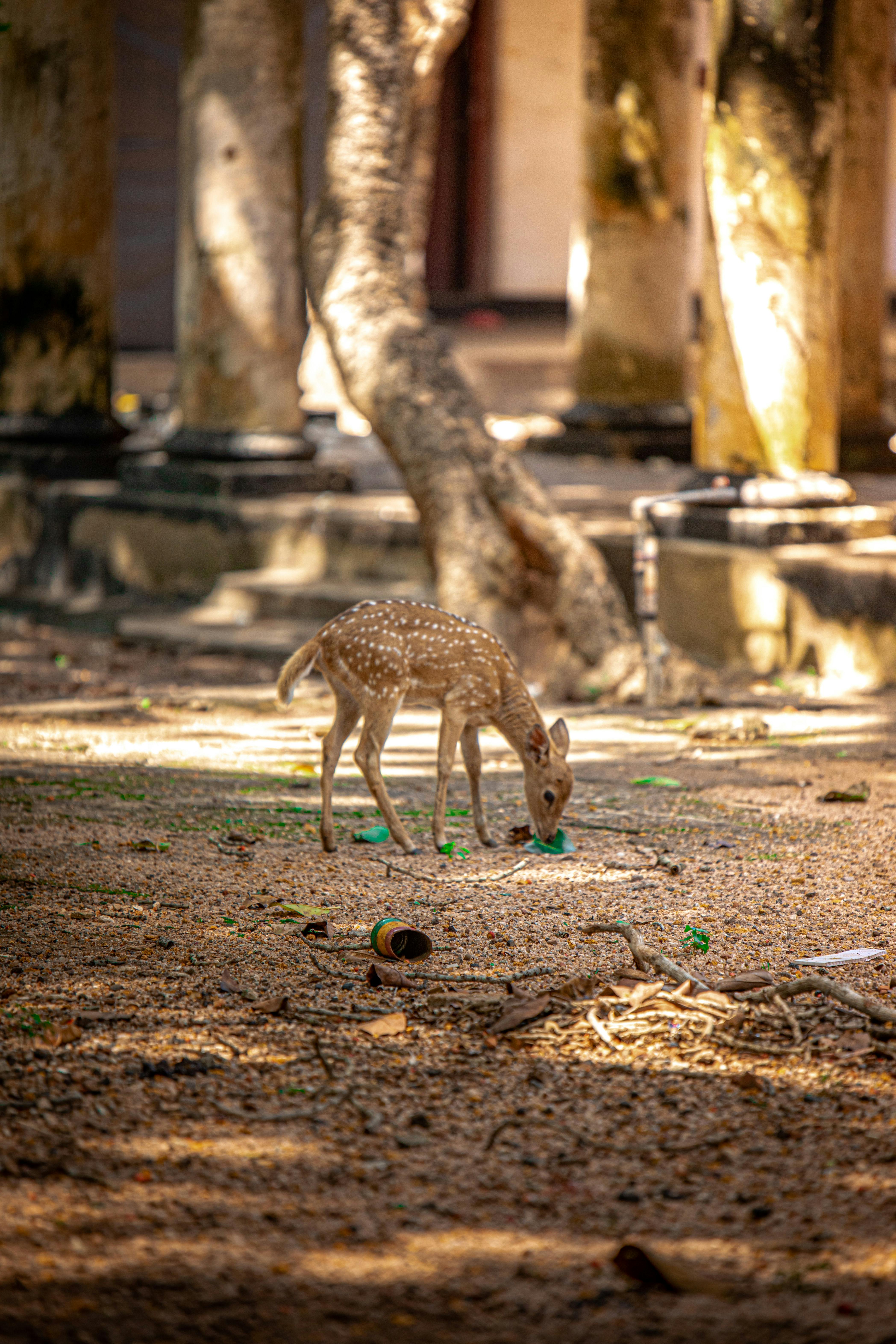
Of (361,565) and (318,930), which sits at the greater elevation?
(361,565)

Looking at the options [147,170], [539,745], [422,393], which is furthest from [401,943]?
[147,170]

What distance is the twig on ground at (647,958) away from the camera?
379 cm

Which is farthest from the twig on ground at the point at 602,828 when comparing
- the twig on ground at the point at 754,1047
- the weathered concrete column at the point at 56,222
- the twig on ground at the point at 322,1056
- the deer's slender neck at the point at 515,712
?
the weathered concrete column at the point at 56,222

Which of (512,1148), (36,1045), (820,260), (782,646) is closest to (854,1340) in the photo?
(512,1148)

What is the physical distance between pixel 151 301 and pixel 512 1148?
53.8ft

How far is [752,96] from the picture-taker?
26.4 ft

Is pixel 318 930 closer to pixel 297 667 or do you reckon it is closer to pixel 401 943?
pixel 401 943

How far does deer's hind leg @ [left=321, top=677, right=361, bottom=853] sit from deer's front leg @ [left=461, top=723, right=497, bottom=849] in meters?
0.39

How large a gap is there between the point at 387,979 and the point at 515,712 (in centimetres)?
167

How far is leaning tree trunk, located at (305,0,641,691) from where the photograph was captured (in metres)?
8.21

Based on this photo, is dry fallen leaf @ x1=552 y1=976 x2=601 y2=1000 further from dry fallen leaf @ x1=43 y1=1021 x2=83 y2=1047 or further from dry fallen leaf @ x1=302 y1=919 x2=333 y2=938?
dry fallen leaf @ x1=43 y1=1021 x2=83 y2=1047

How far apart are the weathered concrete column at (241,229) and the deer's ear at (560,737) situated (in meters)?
6.02

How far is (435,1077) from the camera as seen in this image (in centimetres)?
333

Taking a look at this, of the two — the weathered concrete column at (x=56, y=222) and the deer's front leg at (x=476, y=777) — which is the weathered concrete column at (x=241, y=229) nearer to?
the weathered concrete column at (x=56, y=222)
